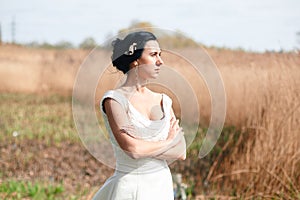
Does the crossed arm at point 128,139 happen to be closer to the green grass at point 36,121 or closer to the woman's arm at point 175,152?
the woman's arm at point 175,152

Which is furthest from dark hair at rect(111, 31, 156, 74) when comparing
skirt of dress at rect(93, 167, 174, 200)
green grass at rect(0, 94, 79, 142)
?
green grass at rect(0, 94, 79, 142)

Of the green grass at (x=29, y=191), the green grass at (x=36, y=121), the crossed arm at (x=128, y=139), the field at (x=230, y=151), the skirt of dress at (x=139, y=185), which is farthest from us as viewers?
the green grass at (x=36, y=121)

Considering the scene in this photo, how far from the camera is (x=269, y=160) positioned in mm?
4723

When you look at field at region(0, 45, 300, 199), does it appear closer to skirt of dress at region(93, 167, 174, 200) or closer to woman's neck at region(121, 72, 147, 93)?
skirt of dress at region(93, 167, 174, 200)

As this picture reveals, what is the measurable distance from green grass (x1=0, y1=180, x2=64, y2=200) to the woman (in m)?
2.70

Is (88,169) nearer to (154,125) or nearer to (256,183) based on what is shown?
(256,183)

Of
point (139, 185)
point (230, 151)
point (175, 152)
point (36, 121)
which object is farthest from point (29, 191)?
point (36, 121)

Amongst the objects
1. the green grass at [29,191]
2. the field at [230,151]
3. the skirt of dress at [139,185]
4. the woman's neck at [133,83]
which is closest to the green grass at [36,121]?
the field at [230,151]

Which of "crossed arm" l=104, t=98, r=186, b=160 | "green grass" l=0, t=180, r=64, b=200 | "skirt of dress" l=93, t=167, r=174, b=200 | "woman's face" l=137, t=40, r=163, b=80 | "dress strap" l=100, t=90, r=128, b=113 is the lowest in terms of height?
"green grass" l=0, t=180, r=64, b=200

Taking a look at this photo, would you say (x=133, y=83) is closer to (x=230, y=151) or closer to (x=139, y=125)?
(x=139, y=125)

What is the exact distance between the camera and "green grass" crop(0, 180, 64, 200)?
481 centimetres

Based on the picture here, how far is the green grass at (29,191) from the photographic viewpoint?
189 inches

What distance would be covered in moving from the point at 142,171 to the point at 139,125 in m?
0.21

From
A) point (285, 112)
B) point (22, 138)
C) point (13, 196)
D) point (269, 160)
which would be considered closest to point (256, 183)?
point (269, 160)
